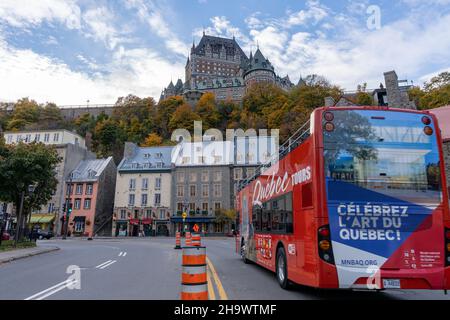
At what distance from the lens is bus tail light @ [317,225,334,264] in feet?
20.4

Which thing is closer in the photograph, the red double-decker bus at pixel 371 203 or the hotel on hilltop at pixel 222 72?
the red double-decker bus at pixel 371 203

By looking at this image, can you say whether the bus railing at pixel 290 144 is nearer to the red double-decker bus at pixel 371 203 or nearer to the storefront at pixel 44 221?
the red double-decker bus at pixel 371 203

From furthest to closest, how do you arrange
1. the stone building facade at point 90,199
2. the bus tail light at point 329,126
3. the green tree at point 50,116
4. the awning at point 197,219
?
the green tree at point 50,116 → the stone building facade at point 90,199 → the awning at point 197,219 → the bus tail light at point 329,126

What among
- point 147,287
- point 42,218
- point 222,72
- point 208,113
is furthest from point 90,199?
point 222,72

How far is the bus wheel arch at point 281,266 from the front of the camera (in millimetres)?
8164

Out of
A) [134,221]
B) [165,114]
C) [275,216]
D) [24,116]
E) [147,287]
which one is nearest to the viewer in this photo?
[147,287]

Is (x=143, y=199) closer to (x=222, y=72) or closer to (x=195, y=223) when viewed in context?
(x=195, y=223)

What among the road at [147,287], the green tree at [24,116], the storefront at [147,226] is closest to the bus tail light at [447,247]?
the road at [147,287]

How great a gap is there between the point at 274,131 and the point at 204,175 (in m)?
17.6

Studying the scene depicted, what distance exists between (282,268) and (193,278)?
4.53 metres

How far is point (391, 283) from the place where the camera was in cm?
610
